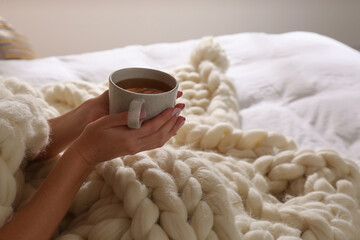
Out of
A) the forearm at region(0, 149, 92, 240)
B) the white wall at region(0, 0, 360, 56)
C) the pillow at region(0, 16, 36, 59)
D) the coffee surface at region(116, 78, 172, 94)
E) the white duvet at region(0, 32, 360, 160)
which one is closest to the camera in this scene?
the forearm at region(0, 149, 92, 240)

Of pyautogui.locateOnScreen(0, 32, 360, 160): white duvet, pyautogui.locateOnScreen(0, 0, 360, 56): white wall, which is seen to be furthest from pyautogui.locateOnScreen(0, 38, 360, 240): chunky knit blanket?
pyautogui.locateOnScreen(0, 0, 360, 56): white wall

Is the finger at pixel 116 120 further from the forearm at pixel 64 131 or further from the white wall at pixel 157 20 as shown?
the white wall at pixel 157 20

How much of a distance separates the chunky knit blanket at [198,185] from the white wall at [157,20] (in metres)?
1.58

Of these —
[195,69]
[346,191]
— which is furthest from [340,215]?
[195,69]

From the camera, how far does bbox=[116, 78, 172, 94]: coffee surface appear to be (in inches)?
24.0

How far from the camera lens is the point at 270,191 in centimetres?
81

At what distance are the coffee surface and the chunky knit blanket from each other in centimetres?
11

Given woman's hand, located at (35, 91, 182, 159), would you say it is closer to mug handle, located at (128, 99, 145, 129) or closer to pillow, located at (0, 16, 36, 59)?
mug handle, located at (128, 99, 145, 129)

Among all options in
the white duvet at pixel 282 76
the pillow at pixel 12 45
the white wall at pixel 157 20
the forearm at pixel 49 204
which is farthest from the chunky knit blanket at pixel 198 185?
the white wall at pixel 157 20

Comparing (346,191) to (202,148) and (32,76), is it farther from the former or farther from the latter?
(32,76)

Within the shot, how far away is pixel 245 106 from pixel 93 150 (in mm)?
728

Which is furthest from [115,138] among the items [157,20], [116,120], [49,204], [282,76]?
[157,20]

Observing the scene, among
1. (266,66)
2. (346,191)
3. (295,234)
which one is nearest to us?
(295,234)

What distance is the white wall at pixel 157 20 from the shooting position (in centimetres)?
238
